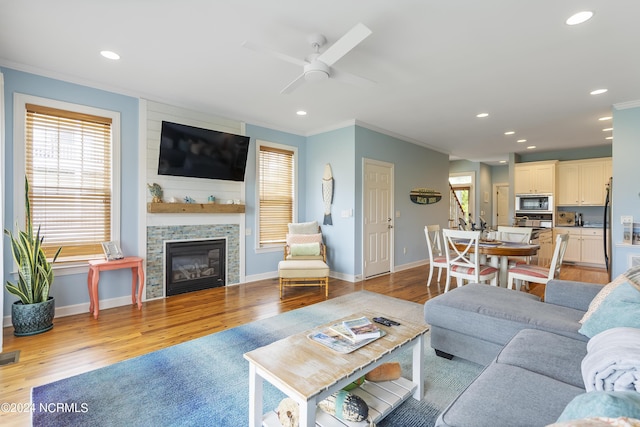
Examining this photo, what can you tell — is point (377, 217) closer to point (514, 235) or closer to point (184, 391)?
point (514, 235)

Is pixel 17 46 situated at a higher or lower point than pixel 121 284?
higher

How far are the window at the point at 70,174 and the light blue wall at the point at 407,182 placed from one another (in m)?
3.51

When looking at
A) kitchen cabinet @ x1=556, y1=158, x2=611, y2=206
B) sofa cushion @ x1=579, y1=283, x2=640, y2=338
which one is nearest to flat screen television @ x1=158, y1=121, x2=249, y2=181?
sofa cushion @ x1=579, y1=283, x2=640, y2=338

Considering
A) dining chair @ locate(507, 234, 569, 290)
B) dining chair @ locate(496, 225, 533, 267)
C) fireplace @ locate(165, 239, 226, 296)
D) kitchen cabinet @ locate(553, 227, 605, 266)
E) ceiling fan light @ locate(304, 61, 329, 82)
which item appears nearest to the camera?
ceiling fan light @ locate(304, 61, 329, 82)

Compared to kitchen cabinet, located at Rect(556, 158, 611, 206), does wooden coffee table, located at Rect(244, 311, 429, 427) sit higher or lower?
lower

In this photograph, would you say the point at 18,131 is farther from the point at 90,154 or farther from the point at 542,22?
the point at 542,22

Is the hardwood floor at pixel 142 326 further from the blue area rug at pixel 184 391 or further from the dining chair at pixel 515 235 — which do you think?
the dining chair at pixel 515 235

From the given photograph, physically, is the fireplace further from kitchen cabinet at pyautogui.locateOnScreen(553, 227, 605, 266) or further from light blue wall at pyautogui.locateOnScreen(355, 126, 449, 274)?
kitchen cabinet at pyautogui.locateOnScreen(553, 227, 605, 266)

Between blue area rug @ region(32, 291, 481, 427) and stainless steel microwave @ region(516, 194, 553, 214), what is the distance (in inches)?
242

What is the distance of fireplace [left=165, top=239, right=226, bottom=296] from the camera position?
14.0 feet

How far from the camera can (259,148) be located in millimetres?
5152

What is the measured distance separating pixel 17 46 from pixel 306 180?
4069 mm

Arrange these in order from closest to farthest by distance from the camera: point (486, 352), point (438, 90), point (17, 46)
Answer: point (486, 352) → point (17, 46) → point (438, 90)

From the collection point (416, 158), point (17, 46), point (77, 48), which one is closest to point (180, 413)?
point (77, 48)
